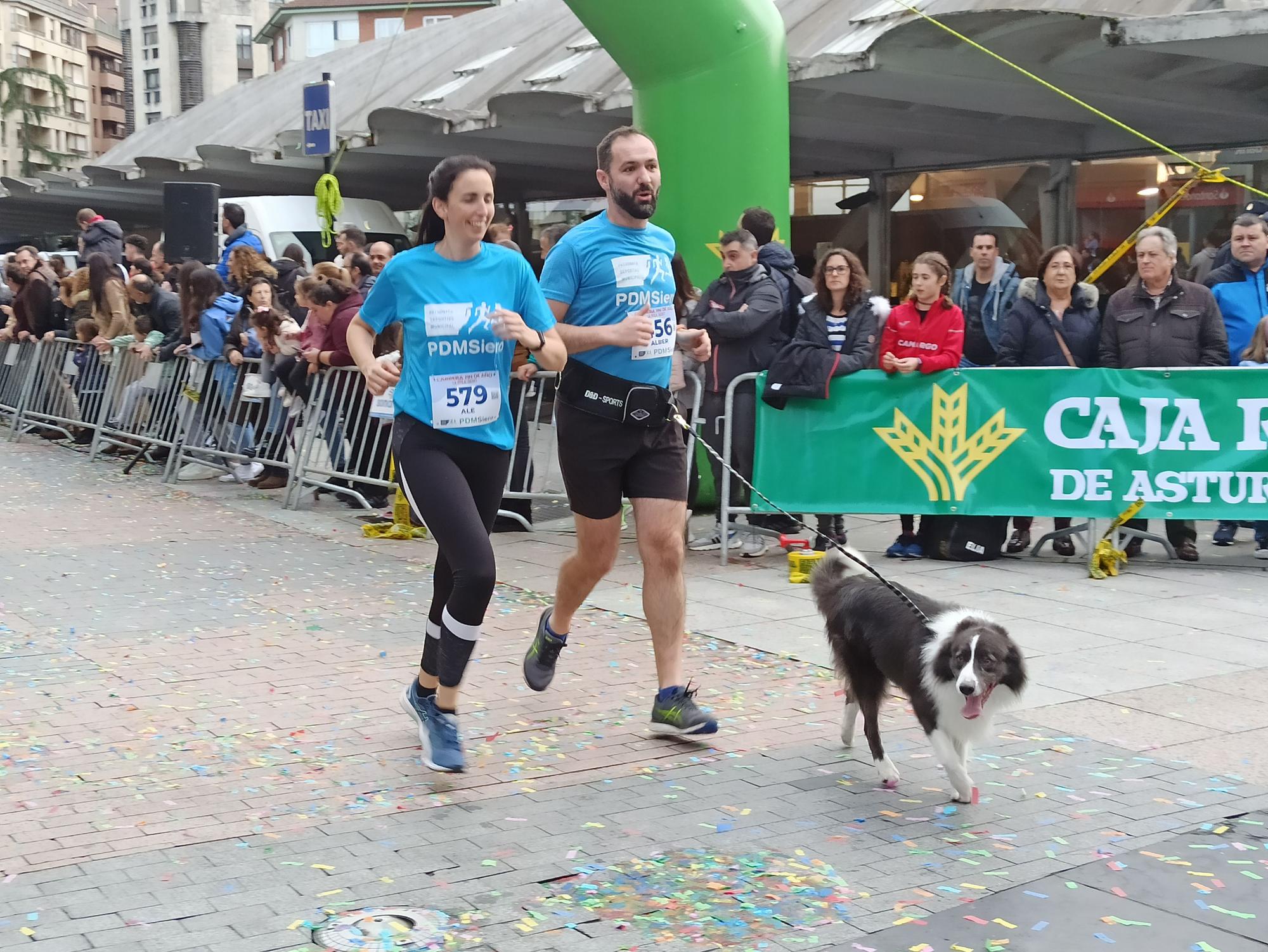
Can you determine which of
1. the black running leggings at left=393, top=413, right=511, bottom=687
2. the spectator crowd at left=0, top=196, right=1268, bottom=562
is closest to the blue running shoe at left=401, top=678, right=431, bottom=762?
the black running leggings at left=393, top=413, right=511, bottom=687

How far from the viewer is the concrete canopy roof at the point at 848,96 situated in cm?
1157

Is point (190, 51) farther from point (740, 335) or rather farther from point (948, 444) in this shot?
point (948, 444)

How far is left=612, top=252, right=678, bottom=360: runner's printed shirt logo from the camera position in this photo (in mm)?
5637

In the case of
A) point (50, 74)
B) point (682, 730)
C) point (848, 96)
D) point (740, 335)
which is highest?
point (50, 74)

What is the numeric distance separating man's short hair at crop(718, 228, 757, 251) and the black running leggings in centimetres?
443

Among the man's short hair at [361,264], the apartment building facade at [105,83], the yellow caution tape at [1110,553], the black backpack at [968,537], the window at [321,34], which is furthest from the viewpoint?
the apartment building facade at [105,83]

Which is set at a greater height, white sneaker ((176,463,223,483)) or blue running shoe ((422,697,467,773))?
white sneaker ((176,463,223,483))

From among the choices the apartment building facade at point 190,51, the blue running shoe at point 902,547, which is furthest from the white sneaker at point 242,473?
the apartment building facade at point 190,51

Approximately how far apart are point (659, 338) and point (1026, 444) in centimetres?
408

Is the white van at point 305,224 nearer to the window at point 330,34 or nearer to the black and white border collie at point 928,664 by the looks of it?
the black and white border collie at point 928,664

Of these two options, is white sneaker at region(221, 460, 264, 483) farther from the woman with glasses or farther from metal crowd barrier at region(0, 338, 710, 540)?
the woman with glasses

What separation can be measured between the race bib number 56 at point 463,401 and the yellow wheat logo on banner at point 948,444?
4474 mm

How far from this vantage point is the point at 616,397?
18.4 feet

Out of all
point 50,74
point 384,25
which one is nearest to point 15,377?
point 384,25
